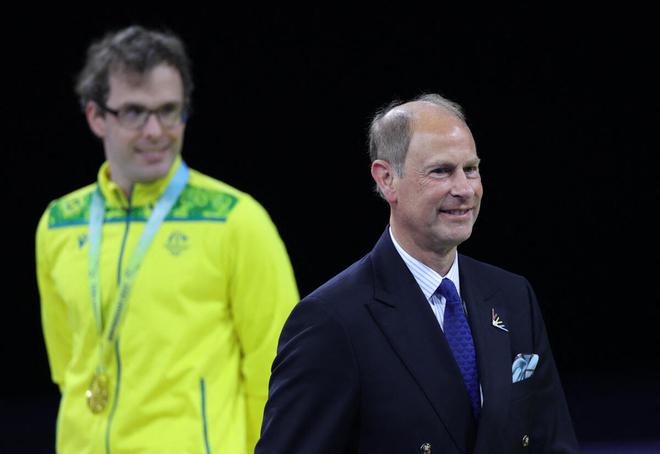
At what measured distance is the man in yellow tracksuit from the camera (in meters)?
3.79

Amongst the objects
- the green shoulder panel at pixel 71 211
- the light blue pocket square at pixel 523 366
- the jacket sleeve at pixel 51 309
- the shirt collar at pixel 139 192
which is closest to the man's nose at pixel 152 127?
the shirt collar at pixel 139 192

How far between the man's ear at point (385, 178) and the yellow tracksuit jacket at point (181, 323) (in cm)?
92

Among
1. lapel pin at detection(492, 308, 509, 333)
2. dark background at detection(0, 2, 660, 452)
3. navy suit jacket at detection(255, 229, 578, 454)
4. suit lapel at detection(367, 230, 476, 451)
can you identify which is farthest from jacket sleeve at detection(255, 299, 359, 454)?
dark background at detection(0, 2, 660, 452)

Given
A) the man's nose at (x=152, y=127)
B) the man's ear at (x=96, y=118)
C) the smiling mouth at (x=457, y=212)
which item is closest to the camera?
the smiling mouth at (x=457, y=212)

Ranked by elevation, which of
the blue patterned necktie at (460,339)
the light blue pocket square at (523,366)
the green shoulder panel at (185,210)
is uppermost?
the green shoulder panel at (185,210)

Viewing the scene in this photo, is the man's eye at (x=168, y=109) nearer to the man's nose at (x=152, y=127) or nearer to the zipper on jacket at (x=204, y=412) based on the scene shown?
the man's nose at (x=152, y=127)

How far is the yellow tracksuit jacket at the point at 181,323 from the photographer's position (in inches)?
149

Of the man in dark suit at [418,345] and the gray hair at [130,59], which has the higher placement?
the gray hair at [130,59]

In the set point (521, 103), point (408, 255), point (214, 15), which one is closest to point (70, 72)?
point (214, 15)

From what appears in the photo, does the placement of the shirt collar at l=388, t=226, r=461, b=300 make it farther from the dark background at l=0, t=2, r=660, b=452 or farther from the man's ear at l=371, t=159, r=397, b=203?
the dark background at l=0, t=2, r=660, b=452

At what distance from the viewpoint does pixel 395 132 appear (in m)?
3.00

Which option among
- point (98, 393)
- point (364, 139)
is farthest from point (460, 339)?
point (364, 139)

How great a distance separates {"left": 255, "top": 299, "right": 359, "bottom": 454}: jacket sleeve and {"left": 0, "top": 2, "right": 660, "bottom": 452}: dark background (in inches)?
179

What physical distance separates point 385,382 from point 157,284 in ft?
3.98
